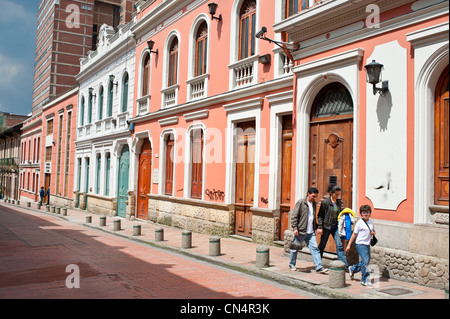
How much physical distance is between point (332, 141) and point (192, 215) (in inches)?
288

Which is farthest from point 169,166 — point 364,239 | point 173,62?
point 364,239

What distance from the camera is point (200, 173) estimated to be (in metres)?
15.5

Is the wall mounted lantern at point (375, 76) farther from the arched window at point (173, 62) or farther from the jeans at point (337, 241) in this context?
the arched window at point (173, 62)

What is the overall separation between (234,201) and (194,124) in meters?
3.69

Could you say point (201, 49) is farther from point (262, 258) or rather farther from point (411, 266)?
point (411, 266)

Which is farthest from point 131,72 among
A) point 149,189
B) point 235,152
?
point 235,152

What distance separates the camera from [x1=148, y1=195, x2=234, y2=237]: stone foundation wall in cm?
1359

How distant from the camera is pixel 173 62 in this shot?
704 inches

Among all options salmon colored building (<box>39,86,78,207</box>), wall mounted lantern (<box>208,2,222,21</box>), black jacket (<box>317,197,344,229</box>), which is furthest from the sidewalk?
salmon colored building (<box>39,86,78,207</box>)

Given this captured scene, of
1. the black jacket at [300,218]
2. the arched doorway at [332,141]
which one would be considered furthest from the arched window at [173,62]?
the black jacket at [300,218]

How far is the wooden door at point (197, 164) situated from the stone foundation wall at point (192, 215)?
18.4 inches

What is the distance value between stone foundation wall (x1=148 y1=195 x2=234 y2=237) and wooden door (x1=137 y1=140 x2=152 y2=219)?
1164mm

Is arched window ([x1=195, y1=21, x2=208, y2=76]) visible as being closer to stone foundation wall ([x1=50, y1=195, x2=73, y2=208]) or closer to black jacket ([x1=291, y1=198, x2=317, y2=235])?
black jacket ([x1=291, y1=198, x2=317, y2=235])

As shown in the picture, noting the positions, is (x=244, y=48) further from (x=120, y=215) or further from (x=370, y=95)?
(x=120, y=215)
